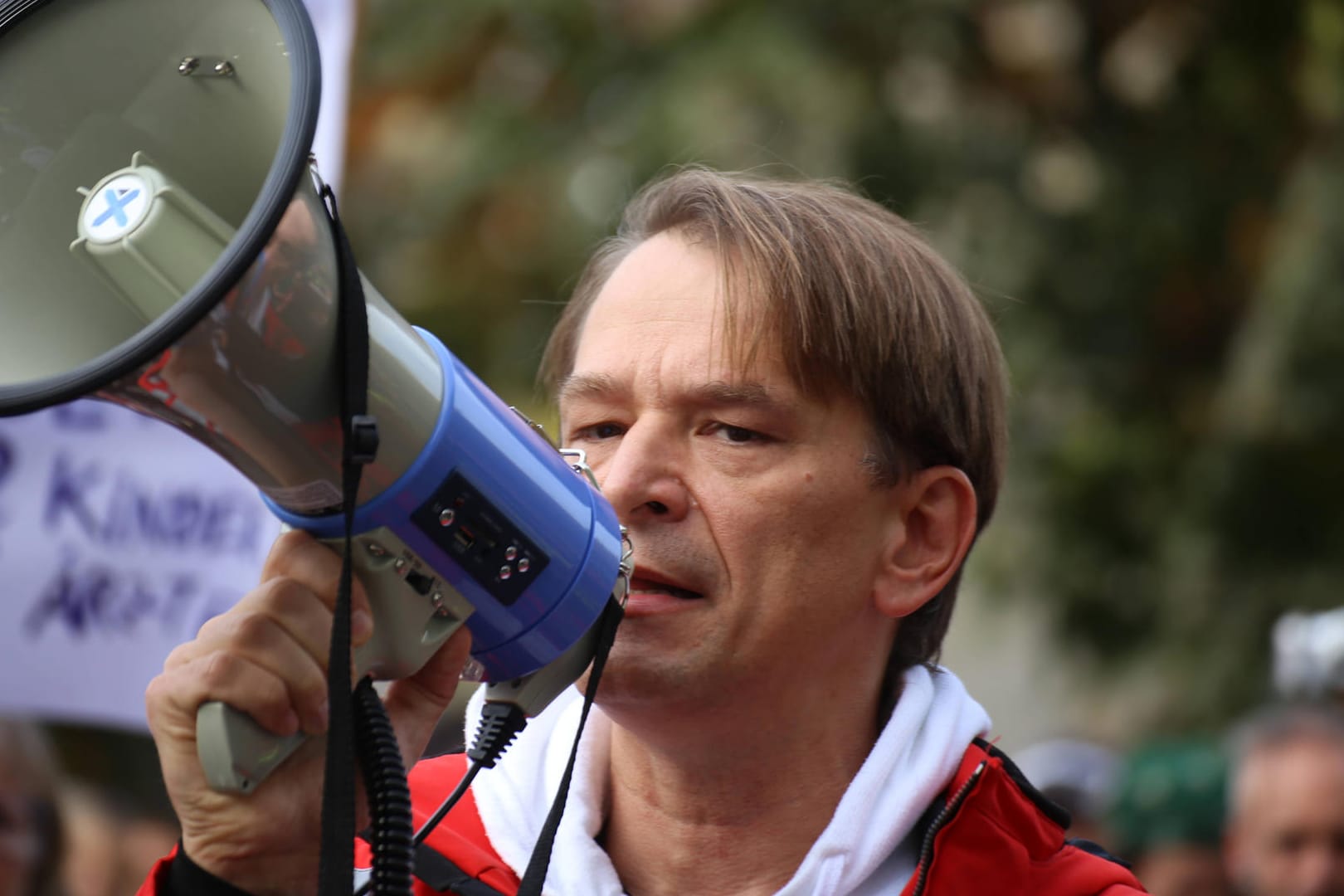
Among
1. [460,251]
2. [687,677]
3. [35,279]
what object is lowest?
[460,251]

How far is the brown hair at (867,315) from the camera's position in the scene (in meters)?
2.34

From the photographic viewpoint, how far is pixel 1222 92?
7.18 m

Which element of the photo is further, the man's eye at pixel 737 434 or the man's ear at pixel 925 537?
the man's ear at pixel 925 537

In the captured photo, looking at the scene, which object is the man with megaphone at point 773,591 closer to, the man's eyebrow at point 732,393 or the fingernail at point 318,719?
the man's eyebrow at point 732,393

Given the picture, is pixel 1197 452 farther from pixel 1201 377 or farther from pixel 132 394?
pixel 132 394

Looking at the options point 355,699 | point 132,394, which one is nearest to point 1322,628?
point 355,699

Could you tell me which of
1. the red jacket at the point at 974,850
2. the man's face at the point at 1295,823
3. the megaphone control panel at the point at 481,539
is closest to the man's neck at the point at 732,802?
the red jacket at the point at 974,850

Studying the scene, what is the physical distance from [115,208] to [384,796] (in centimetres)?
60

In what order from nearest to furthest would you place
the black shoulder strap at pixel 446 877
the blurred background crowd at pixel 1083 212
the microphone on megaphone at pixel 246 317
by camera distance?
the microphone on megaphone at pixel 246 317
the black shoulder strap at pixel 446 877
the blurred background crowd at pixel 1083 212

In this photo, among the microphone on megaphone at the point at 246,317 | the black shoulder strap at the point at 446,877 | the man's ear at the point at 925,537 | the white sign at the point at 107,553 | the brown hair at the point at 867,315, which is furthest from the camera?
the white sign at the point at 107,553

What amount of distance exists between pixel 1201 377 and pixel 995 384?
5.26 meters

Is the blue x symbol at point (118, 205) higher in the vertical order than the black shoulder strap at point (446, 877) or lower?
higher

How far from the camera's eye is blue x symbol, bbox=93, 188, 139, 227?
1692mm

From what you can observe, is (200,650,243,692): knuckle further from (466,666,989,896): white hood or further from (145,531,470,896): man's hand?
(466,666,989,896): white hood
